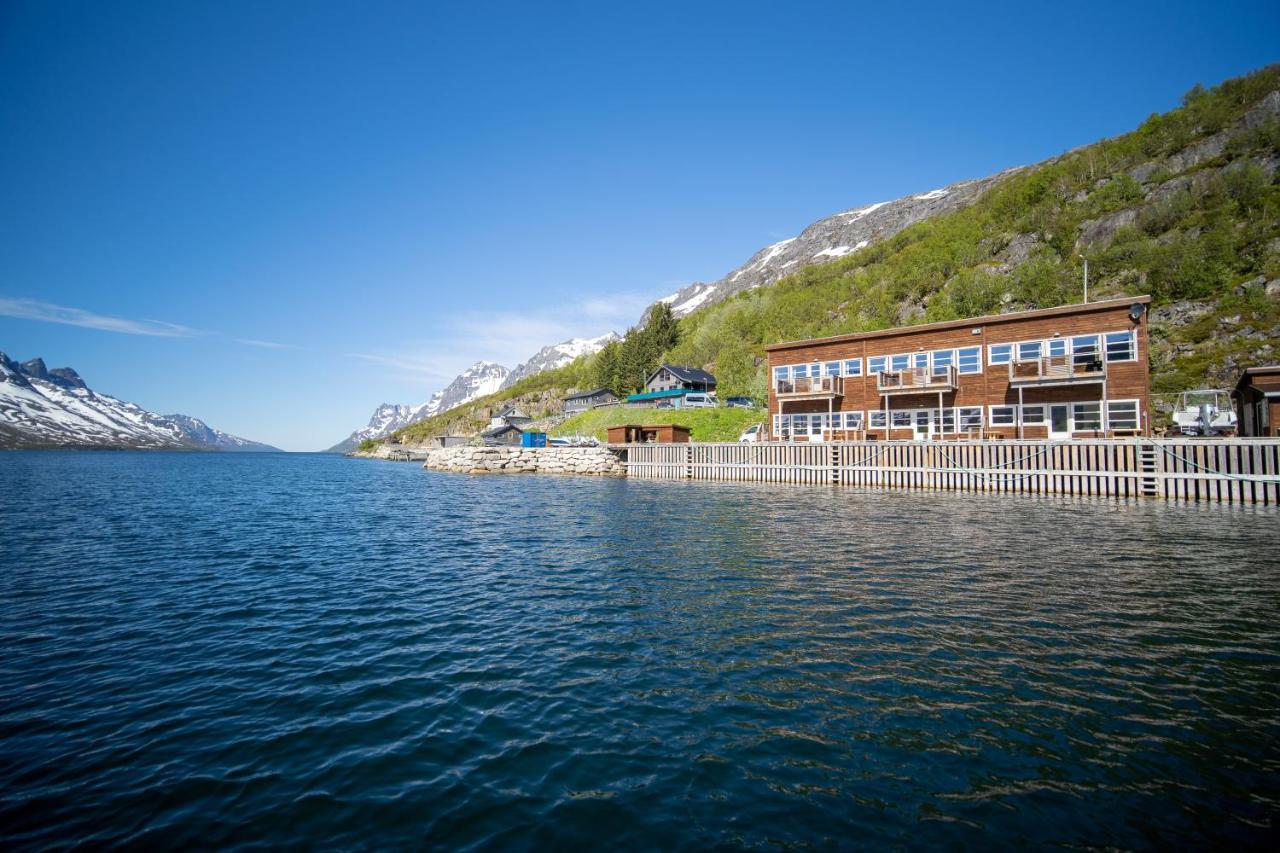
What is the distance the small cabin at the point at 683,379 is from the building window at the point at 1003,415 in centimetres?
5340

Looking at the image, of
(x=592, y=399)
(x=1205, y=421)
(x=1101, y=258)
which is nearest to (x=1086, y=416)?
(x=1205, y=421)

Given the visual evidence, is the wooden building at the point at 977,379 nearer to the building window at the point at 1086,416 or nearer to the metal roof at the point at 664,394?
the building window at the point at 1086,416

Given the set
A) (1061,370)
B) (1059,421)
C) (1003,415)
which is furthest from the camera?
(1003,415)

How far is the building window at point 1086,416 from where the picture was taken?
42219 mm

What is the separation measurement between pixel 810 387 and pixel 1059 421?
1927 centimetres

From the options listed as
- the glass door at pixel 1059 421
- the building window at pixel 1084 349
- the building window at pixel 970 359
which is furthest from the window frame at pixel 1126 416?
the building window at pixel 970 359

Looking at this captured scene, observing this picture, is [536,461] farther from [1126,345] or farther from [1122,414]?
[1126,345]

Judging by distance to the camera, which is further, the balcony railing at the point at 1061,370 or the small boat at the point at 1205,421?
the balcony railing at the point at 1061,370

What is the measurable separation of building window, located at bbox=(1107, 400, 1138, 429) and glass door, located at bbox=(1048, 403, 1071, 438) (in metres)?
2.46

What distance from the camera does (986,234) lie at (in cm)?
11912

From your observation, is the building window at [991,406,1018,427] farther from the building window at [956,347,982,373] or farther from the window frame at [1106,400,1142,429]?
the window frame at [1106,400,1142,429]

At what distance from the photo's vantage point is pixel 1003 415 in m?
45.8

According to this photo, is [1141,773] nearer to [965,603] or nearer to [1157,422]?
[965,603]

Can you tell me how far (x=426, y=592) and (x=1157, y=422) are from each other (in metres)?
61.3
